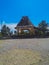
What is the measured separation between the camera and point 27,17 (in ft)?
175

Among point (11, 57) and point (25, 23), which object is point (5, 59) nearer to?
point (11, 57)

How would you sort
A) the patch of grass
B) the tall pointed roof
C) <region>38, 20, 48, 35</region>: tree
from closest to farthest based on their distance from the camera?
the patch of grass, the tall pointed roof, <region>38, 20, 48, 35</region>: tree

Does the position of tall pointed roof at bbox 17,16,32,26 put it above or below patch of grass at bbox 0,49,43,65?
above

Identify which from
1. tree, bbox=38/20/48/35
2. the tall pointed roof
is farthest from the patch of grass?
tree, bbox=38/20/48/35

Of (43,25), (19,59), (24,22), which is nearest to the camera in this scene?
(19,59)

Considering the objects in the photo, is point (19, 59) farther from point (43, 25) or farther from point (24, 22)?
point (43, 25)

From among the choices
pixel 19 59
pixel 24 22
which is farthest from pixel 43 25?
pixel 19 59

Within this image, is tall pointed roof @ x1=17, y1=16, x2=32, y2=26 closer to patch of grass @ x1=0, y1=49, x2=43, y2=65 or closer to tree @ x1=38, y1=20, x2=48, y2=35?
tree @ x1=38, y1=20, x2=48, y2=35

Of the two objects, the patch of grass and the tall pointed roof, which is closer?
the patch of grass

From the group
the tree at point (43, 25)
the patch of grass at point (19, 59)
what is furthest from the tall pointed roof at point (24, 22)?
the patch of grass at point (19, 59)

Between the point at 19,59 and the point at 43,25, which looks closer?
the point at 19,59

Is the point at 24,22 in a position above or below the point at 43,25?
below

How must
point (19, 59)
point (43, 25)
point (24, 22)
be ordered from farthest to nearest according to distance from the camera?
point (43, 25), point (24, 22), point (19, 59)

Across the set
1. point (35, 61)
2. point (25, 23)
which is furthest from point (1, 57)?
point (25, 23)
